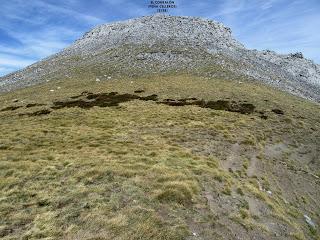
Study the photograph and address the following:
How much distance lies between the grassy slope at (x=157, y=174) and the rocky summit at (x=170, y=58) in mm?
34538

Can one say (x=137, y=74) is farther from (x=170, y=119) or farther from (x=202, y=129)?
(x=202, y=129)

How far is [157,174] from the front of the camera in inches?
789

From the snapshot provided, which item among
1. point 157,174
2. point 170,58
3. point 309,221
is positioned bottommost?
point 309,221

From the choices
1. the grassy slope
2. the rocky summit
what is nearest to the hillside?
the grassy slope

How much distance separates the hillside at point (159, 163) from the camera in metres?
15.2

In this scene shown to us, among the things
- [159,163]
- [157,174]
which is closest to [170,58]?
[159,163]

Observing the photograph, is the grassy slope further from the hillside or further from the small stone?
the small stone

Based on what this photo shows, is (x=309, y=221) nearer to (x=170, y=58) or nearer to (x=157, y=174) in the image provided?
(x=157, y=174)

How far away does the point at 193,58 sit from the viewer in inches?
3196

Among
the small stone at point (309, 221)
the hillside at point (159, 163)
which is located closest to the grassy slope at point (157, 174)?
the hillside at point (159, 163)

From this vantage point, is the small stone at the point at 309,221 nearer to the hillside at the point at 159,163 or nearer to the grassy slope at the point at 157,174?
the hillside at the point at 159,163

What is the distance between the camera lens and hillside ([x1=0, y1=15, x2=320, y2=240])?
1521cm

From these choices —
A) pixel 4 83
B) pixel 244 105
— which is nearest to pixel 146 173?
pixel 244 105

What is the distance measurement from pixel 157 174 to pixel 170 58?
6413cm
